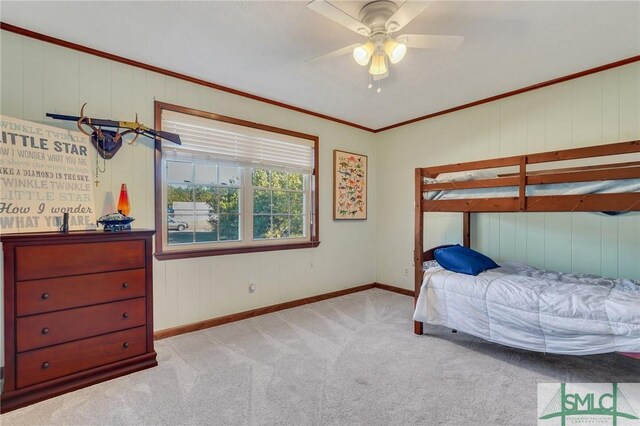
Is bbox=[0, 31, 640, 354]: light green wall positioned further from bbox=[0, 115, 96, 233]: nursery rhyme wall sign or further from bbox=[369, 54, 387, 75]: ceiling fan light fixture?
bbox=[369, 54, 387, 75]: ceiling fan light fixture

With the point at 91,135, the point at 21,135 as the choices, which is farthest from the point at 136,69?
the point at 21,135

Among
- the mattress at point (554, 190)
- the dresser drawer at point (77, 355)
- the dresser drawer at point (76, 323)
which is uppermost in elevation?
the mattress at point (554, 190)

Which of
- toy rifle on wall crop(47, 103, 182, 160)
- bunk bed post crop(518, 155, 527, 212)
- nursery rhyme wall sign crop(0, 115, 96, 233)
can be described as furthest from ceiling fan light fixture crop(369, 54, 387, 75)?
nursery rhyme wall sign crop(0, 115, 96, 233)

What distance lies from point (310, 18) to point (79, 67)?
6.22 feet

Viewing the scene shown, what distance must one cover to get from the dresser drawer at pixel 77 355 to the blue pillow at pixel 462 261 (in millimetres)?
2580

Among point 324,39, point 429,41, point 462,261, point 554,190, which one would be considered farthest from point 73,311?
point 554,190

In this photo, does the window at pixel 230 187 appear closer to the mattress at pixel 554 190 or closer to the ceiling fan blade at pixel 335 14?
the mattress at pixel 554 190

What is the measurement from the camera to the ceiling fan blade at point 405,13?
153 cm

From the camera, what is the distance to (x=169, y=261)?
9.29ft

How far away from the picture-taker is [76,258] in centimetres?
200

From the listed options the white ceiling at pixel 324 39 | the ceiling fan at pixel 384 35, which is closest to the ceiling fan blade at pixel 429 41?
the ceiling fan at pixel 384 35

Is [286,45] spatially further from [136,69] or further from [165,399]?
[165,399]

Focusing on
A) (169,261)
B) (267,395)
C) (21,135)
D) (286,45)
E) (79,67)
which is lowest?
(267,395)

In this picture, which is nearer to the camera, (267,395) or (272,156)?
(267,395)
